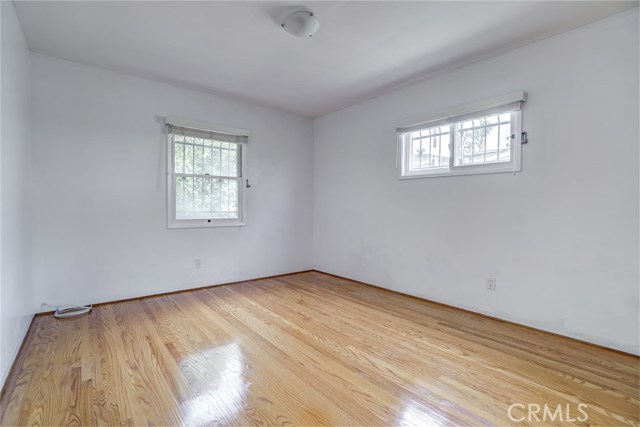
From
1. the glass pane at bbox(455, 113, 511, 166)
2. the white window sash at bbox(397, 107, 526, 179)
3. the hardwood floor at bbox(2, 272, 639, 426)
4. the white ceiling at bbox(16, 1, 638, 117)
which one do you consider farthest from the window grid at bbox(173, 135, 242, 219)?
the glass pane at bbox(455, 113, 511, 166)

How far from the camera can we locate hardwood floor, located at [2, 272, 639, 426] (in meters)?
1.61

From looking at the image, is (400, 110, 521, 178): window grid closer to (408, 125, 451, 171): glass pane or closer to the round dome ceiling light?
(408, 125, 451, 171): glass pane

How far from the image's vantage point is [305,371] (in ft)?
6.64

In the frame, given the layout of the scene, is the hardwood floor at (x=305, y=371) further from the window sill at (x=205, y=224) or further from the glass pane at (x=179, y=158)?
the glass pane at (x=179, y=158)

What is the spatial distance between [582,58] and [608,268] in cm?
170

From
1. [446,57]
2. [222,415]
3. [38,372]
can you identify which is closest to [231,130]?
[446,57]

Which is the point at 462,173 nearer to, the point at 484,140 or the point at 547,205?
the point at 484,140

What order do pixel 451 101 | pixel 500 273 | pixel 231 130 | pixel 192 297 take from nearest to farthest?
1. pixel 500 273
2. pixel 451 101
3. pixel 192 297
4. pixel 231 130

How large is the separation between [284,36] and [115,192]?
2453 millimetres

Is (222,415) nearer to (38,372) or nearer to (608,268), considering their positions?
(38,372)

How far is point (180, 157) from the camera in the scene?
3.82 metres

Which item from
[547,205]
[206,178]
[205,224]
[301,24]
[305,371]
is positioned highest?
[301,24]

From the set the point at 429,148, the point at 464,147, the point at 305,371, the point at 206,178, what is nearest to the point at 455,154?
the point at 464,147

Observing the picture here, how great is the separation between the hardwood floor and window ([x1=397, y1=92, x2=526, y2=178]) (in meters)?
1.55
